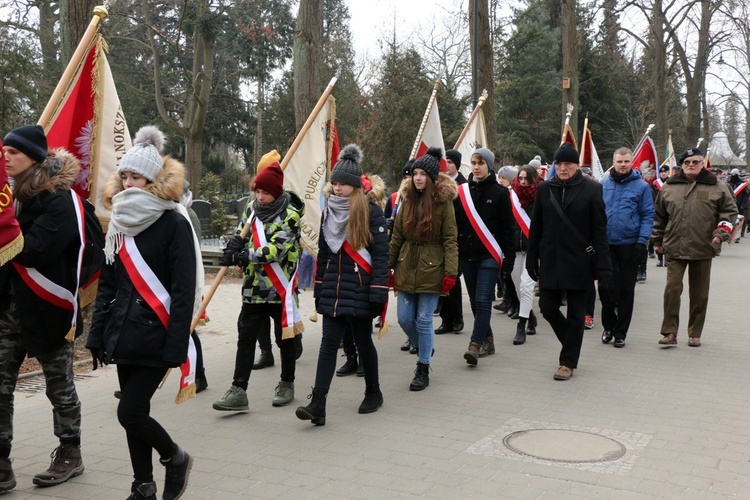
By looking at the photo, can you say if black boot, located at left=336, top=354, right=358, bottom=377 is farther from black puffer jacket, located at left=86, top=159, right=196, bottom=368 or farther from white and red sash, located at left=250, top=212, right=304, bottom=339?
black puffer jacket, located at left=86, top=159, right=196, bottom=368

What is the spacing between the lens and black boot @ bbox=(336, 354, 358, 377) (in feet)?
24.6

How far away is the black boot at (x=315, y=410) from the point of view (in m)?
5.62

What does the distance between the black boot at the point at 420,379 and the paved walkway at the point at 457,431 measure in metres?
0.13

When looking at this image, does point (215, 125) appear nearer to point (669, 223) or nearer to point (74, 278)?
point (669, 223)

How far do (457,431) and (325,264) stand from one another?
5.00 feet

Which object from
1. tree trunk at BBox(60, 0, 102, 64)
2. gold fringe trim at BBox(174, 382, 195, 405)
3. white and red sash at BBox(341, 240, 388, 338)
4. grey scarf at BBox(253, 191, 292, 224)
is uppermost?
tree trunk at BBox(60, 0, 102, 64)

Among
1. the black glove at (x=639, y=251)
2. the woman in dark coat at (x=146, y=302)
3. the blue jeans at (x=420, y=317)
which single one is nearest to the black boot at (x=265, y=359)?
the blue jeans at (x=420, y=317)

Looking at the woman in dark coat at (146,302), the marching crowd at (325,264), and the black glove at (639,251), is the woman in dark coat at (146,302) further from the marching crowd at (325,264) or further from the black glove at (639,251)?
the black glove at (639,251)

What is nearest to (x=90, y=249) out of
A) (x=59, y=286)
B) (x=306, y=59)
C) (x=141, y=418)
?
(x=59, y=286)

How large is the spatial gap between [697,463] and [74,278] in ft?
12.4

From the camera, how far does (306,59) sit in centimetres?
1199

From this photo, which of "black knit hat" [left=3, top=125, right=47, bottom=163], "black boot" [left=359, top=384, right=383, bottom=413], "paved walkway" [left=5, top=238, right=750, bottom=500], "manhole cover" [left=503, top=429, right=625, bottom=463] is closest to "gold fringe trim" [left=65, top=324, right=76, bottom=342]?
"paved walkway" [left=5, top=238, right=750, bottom=500]

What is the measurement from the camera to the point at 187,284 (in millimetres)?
4074

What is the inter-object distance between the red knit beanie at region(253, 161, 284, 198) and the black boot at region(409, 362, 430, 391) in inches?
76.8
